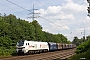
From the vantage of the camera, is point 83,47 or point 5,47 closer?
point 83,47

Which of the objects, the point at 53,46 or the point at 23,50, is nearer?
the point at 23,50

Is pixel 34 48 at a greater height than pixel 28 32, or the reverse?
pixel 28 32

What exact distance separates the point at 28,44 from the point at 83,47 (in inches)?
706

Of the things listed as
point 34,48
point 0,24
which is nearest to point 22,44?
point 34,48

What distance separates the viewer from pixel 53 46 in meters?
69.1

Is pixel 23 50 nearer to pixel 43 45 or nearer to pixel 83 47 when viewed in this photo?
pixel 43 45

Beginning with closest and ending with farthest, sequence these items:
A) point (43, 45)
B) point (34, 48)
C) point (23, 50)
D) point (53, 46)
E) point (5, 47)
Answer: point (23, 50) < point (34, 48) < point (5, 47) < point (43, 45) < point (53, 46)

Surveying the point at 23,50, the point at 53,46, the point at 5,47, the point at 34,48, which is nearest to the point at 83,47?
the point at 23,50

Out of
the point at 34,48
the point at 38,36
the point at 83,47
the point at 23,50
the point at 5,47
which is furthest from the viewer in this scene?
the point at 38,36

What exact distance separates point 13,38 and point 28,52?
15.4 m

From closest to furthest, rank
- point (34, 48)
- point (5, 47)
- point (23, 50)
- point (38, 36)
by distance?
point (23, 50), point (34, 48), point (5, 47), point (38, 36)

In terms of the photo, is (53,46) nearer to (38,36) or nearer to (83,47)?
(38,36)

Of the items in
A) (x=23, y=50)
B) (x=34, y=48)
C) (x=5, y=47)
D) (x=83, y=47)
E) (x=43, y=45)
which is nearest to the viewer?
(x=83, y=47)

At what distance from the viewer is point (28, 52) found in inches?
1892
